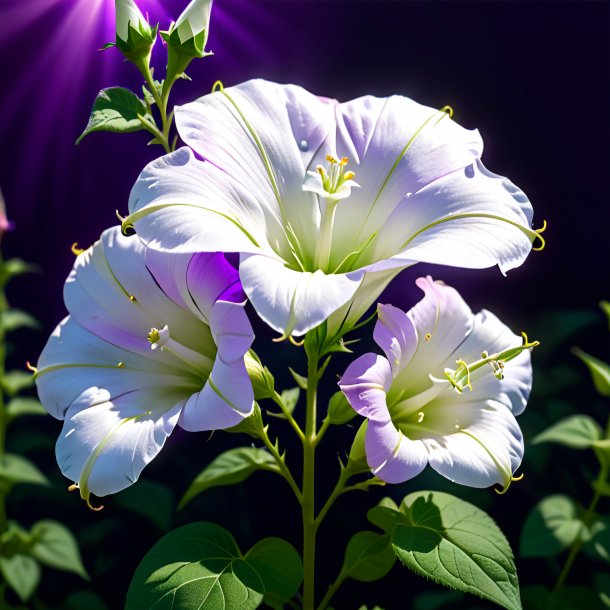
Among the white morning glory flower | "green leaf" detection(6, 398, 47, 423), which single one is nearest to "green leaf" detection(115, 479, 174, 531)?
"green leaf" detection(6, 398, 47, 423)

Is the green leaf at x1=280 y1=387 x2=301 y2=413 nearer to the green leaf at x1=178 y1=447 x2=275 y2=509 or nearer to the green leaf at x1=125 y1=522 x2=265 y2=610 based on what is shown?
the green leaf at x1=178 y1=447 x2=275 y2=509

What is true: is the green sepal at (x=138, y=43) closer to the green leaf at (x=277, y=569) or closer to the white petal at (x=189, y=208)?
the white petal at (x=189, y=208)

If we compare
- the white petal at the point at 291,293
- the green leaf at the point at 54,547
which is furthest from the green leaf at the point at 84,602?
the white petal at the point at 291,293

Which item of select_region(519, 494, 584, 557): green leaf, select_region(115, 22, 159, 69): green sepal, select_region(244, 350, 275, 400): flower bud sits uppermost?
select_region(115, 22, 159, 69): green sepal

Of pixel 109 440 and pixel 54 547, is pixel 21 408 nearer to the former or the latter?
pixel 54 547

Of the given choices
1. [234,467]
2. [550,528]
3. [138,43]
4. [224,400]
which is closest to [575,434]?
[550,528]

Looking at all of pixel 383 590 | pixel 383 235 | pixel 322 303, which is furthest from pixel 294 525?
pixel 322 303

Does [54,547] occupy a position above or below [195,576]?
below
